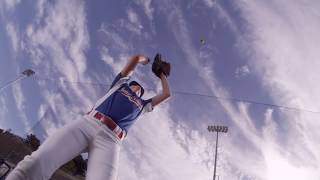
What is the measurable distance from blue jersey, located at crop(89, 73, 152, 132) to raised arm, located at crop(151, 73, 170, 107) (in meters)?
0.08

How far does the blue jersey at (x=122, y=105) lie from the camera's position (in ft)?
10.7

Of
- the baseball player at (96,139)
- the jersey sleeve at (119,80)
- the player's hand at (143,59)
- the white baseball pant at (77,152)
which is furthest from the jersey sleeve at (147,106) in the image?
the white baseball pant at (77,152)

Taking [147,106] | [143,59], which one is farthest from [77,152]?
[143,59]

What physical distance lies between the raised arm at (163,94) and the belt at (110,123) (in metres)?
0.83

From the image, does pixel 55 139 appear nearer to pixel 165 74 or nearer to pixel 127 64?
pixel 127 64

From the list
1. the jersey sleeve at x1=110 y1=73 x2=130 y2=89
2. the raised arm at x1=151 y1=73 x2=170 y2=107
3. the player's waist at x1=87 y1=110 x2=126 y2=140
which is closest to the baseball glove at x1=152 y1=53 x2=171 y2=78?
the raised arm at x1=151 y1=73 x2=170 y2=107

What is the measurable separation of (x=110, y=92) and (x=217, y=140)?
129 ft

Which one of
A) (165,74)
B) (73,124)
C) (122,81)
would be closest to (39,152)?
(73,124)

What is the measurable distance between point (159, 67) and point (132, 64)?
401mm

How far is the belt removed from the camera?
3.10m

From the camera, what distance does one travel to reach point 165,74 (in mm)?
4355

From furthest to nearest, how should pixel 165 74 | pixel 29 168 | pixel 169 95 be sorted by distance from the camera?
pixel 165 74 → pixel 169 95 → pixel 29 168

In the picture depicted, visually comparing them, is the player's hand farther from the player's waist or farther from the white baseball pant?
the white baseball pant

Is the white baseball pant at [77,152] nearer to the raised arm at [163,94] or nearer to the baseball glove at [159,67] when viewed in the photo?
the raised arm at [163,94]
